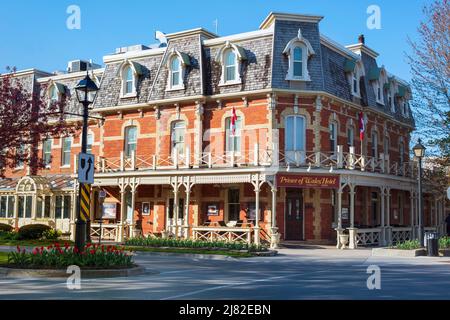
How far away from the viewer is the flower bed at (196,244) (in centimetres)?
2217

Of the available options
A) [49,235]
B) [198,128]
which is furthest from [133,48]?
[49,235]

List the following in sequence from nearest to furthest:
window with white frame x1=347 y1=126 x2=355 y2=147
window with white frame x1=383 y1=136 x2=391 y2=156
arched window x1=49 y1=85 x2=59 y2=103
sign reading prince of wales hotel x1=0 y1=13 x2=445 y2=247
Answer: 1. sign reading prince of wales hotel x1=0 y1=13 x2=445 y2=247
2. window with white frame x1=347 y1=126 x2=355 y2=147
3. window with white frame x1=383 y1=136 x2=391 y2=156
4. arched window x1=49 y1=85 x2=59 y2=103

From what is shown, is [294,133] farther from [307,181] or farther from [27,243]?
[27,243]

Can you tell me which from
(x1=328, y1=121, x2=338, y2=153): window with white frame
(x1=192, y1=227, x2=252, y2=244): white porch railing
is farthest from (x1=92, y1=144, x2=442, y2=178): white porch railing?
(x1=192, y1=227, x2=252, y2=244): white porch railing

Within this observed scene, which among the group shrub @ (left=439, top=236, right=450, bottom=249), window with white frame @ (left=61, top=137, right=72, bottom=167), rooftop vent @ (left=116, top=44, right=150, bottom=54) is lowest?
shrub @ (left=439, top=236, right=450, bottom=249)

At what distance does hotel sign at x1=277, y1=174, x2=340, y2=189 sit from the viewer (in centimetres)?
2566

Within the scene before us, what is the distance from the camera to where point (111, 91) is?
33.3 m

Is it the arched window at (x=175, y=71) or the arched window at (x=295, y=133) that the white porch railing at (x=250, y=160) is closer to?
the arched window at (x=295, y=133)

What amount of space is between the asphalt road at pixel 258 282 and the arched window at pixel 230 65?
12267mm

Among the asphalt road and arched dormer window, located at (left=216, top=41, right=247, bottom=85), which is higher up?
arched dormer window, located at (left=216, top=41, right=247, bottom=85)

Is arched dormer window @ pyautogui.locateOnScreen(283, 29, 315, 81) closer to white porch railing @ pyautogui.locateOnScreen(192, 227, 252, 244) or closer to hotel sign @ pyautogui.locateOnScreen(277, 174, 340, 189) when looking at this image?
hotel sign @ pyautogui.locateOnScreen(277, 174, 340, 189)

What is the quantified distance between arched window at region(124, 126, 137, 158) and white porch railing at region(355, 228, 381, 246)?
13947 mm
